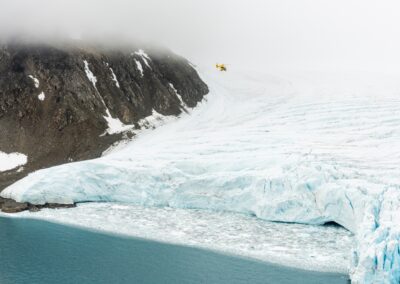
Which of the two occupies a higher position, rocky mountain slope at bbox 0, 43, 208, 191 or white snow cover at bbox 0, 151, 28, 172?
rocky mountain slope at bbox 0, 43, 208, 191

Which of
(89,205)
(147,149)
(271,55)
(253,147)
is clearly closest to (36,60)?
(147,149)

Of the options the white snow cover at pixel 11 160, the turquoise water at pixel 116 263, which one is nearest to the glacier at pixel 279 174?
the turquoise water at pixel 116 263

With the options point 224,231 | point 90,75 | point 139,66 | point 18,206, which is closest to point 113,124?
point 90,75

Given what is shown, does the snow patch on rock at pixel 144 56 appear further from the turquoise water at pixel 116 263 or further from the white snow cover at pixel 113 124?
the turquoise water at pixel 116 263

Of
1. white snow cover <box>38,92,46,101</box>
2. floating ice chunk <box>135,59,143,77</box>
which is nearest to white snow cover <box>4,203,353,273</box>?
white snow cover <box>38,92,46,101</box>

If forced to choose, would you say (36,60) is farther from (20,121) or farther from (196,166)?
(196,166)

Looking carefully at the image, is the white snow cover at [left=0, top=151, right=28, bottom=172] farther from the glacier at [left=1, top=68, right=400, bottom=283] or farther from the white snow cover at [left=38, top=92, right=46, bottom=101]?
the white snow cover at [left=38, top=92, right=46, bottom=101]
